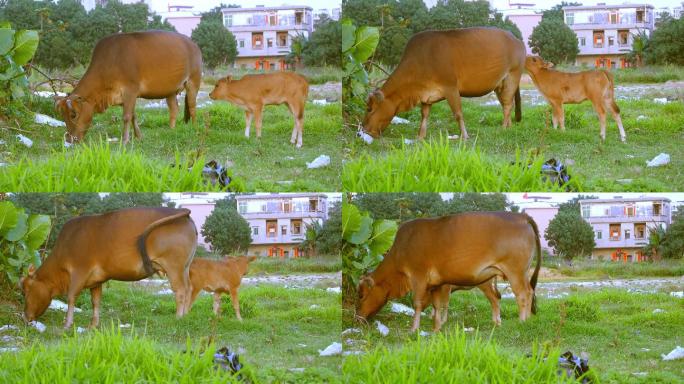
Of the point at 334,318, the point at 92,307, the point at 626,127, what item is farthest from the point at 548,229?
the point at 92,307

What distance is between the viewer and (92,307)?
933 cm

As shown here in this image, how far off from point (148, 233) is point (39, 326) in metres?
0.94

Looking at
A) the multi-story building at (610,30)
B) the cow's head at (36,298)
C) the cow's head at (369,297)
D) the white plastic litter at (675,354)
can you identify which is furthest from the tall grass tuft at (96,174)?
the white plastic litter at (675,354)

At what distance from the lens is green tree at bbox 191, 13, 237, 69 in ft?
32.4

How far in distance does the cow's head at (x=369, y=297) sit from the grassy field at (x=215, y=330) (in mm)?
174

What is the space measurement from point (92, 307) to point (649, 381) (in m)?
3.63

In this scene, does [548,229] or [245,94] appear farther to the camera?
[245,94]

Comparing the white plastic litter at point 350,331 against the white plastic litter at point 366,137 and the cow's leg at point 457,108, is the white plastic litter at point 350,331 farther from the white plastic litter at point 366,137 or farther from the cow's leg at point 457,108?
the cow's leg at point 457,108

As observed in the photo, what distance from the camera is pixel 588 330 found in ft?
30.5

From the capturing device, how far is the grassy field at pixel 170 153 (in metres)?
9.23

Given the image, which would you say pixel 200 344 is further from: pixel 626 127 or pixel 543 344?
pixel 626 127

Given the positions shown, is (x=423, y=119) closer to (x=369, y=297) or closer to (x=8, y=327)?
(x=369, y=297)

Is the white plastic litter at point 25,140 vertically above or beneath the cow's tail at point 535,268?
above

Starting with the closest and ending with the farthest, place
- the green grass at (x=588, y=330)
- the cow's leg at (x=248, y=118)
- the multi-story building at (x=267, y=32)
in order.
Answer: the green grass at (x=588, y=330) → the cow's leg at (x=248, y=118) → the multi-story building at (x=267, y=32)
